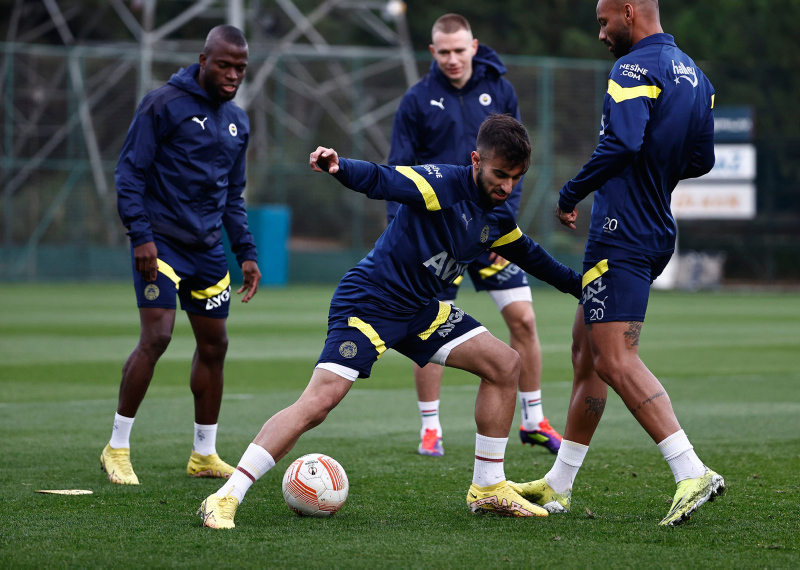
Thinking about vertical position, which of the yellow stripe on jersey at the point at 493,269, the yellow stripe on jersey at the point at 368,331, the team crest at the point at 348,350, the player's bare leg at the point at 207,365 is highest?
the yellow stripe on jersey at the point at 493,269

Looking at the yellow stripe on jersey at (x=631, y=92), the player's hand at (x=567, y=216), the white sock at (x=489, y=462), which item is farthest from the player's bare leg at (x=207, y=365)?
the yellow stripe on jersey at (x=631, y=92)

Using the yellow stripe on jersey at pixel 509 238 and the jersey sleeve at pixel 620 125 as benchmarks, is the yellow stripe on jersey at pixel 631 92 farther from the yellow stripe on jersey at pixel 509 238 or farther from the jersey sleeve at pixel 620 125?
the yellow stripe on jersey at pixel 509 238

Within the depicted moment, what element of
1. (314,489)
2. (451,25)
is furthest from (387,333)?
(451,25)

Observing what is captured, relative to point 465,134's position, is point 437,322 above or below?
below

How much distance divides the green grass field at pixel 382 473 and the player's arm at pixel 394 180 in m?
1.39

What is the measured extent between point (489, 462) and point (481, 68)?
317cm

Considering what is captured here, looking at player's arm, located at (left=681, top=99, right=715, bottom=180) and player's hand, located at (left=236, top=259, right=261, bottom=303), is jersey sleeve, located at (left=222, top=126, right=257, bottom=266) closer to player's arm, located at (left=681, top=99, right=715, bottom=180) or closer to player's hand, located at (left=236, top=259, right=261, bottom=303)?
player's hand, located at (left=236, top=259, right=261, bottom=303)

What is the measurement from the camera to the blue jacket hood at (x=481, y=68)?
7062 millimetres

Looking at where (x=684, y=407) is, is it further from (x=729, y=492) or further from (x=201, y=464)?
(x=201, y=464)

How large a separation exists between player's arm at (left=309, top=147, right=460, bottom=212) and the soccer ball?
50.5 inches

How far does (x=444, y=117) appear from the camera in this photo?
6961 mm

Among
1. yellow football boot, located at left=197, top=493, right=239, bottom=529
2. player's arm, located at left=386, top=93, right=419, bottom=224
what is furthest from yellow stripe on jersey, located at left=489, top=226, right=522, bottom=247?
player's arm, located at left=386, top=93, right=419, bottom=224

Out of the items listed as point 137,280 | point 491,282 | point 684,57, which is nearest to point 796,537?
point 684,57

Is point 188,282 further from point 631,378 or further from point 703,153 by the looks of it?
point 703,153
